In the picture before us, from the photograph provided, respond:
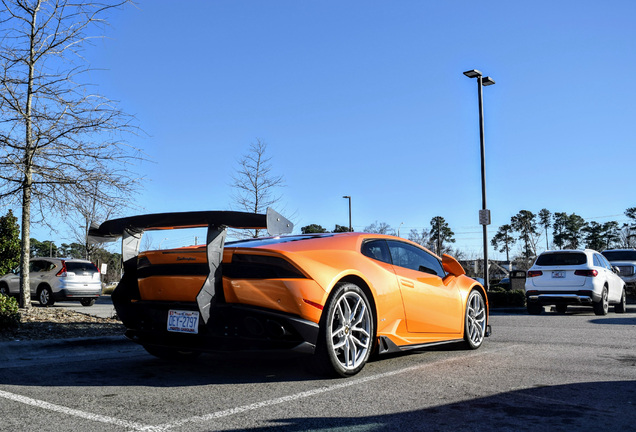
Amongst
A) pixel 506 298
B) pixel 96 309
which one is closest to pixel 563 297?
pixel 506 298

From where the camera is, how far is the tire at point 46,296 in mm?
17731

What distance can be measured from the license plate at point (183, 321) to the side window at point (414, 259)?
80.2 inches

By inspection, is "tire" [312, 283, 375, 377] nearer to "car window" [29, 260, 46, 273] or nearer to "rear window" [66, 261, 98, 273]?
"rear window" [66, 261, 98, 273]

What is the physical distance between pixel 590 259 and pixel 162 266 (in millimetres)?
11239

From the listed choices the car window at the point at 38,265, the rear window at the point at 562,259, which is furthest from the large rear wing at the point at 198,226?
the car window at the point at 38,265

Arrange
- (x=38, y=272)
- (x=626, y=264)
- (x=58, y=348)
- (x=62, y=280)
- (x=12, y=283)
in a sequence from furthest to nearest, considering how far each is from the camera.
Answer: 1. (x=626, y=264)
2. (x=12, y=283)
3. (x=38, y=272)
4. (x=62, y=280)
5. (x=58, y=348)

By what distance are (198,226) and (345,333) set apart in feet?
5.03

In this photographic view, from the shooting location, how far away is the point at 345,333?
498 centimetres

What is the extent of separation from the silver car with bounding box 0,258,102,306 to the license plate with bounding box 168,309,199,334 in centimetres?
1420

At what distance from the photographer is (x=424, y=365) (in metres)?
5.72

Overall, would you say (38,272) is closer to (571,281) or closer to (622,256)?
(571,281)

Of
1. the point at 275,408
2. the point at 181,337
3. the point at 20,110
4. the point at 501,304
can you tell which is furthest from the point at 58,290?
the point at 275,408

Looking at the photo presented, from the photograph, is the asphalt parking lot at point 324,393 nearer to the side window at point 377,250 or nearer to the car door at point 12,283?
the side window at point 377,250

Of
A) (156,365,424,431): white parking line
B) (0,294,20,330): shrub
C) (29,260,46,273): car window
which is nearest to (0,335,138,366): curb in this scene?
(0,294,20,330): shrub
